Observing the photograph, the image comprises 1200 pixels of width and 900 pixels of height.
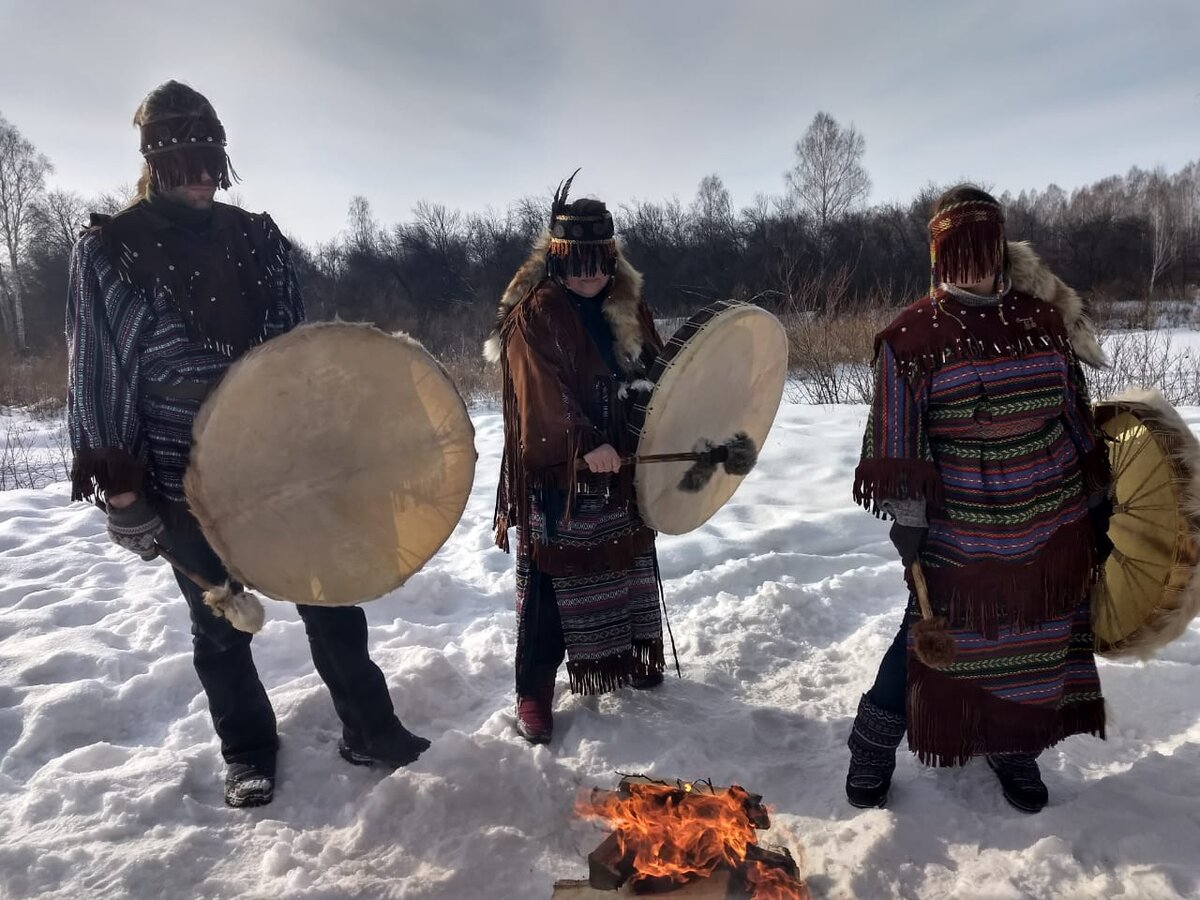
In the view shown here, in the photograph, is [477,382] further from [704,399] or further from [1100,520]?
[1100,520]

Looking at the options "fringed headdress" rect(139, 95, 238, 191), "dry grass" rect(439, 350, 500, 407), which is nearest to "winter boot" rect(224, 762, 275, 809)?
"fringed headdress" rect(139, 95, 238, 191)

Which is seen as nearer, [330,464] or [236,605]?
[236,605]

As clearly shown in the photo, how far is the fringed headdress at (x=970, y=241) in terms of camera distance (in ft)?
6.23

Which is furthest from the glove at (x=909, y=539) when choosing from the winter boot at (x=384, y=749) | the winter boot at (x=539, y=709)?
the winter boot at (x=384, y=749)

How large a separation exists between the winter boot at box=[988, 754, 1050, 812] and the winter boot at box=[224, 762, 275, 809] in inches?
89.4

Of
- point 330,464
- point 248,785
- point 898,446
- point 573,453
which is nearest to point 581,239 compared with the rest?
point 573,453

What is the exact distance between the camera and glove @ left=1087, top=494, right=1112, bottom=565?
83.7 inches

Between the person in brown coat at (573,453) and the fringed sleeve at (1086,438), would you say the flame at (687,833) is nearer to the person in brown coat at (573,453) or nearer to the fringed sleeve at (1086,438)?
the person in brown coat at (573,453)

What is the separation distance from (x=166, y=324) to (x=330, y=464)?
1.94ft

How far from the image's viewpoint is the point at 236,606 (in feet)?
6.48

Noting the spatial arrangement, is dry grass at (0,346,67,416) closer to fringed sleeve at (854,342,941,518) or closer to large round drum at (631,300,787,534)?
large round drum at (631,300,787,534)

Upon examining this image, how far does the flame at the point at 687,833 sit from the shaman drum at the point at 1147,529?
1.25 meters

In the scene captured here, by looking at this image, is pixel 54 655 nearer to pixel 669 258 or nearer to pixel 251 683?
pixel 251 683

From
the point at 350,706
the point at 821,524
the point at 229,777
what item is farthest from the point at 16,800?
the point at 821,524
